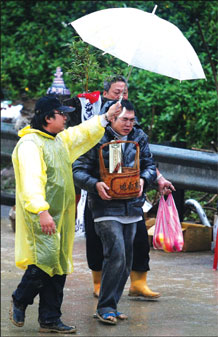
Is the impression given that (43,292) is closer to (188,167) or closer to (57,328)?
(57,328)

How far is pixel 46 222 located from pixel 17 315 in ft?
2.80

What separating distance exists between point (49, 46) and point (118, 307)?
6235 mm

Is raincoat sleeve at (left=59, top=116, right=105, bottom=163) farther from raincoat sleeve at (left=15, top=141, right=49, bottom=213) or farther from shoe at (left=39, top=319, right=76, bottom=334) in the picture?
shoe at (left=39, top=319, right=76, bottom=334)

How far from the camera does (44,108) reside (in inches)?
245

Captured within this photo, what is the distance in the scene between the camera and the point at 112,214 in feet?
20.7

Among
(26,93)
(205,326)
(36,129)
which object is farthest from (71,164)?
(26,93)

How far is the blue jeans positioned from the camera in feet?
20.7

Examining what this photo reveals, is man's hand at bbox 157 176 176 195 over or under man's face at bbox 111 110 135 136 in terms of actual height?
under

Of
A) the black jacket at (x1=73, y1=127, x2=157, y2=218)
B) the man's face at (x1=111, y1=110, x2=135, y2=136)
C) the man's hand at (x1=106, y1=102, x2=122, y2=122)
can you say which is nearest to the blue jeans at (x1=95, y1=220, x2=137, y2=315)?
the black jacket at (x1=73, y1=127, x2=157, y2=218)

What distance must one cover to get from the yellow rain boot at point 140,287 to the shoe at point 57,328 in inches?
32.6

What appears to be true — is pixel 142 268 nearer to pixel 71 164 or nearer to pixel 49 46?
pixel 71 164

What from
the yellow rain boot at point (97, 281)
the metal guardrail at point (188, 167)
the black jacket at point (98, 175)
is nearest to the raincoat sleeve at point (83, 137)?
the black jacket at point (98, 175)

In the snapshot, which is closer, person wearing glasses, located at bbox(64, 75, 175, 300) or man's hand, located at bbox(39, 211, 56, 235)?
man's hand, located at bbox(39, 211, 56, 235)

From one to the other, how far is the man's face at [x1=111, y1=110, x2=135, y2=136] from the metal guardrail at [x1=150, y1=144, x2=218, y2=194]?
195cm
